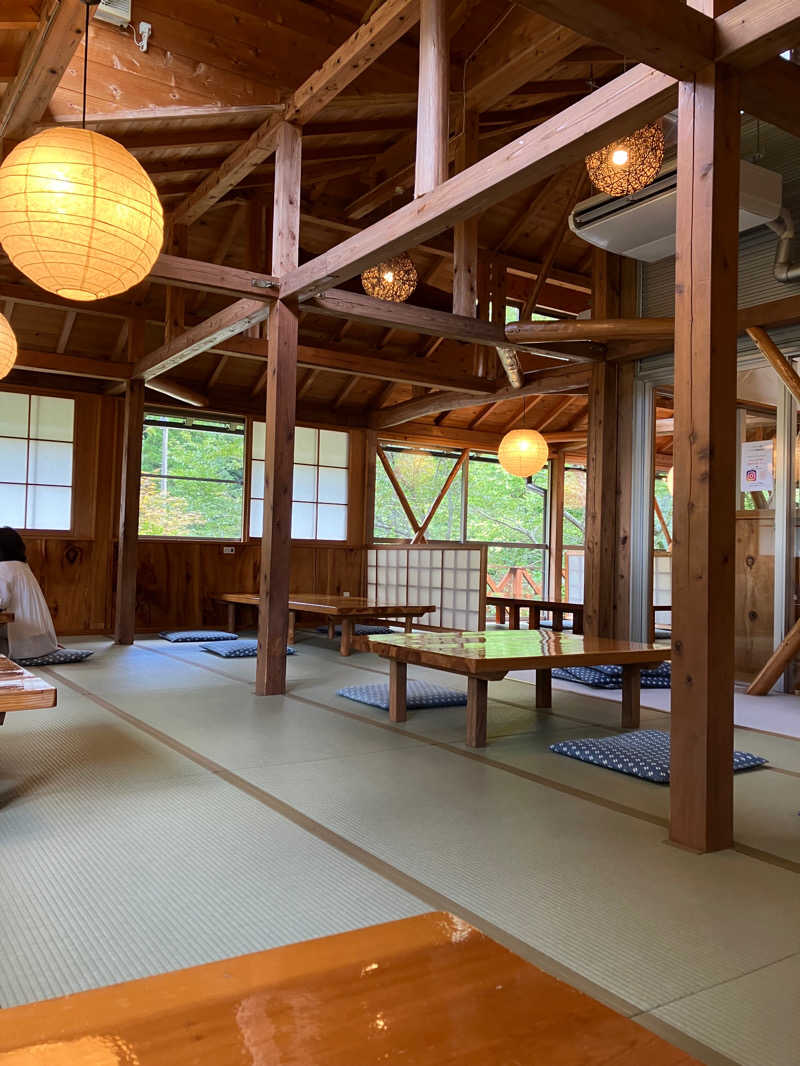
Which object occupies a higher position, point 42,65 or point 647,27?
point 42,65

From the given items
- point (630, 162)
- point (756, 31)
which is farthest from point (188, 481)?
point (756, 31)

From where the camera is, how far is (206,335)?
19.3 ft

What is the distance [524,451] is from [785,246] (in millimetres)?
3604

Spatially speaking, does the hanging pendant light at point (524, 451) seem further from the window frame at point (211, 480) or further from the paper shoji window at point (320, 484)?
the window frame at point (211, 480)

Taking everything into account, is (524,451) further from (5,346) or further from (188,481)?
(5,346)

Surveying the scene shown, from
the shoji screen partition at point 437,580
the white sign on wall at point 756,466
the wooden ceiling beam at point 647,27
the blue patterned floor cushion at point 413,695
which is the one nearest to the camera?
the wooden ceiling beam at point 647,27

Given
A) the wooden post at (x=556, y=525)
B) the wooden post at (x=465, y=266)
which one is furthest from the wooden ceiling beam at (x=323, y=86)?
the wooden post at (x=556, y=525)

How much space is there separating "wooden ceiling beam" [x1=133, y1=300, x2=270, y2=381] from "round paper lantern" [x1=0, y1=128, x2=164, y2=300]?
2059 millimetres

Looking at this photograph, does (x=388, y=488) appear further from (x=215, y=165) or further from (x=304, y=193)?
(x=215, y=165)

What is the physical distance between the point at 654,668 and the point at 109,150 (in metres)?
5.11

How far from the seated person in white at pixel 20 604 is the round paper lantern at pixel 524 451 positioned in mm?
5144

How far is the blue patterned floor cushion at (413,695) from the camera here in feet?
15.0

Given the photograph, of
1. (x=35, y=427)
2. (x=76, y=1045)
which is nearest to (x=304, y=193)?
(x=35, y=427)

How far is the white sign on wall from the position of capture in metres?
5.79
